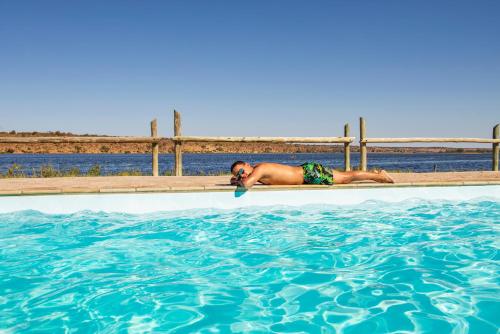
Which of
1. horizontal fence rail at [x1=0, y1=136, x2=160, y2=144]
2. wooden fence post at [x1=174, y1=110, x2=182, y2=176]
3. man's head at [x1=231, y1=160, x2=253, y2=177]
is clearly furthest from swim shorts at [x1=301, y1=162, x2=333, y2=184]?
horizontal fence rail at [x1=0, y1=136, x2=160, y2=144]

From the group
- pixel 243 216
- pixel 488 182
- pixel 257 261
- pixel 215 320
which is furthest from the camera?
pixel 488 182

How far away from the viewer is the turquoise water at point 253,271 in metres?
Answer: 2.87

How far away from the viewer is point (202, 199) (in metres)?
6.36

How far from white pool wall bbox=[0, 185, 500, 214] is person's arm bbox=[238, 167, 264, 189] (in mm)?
151

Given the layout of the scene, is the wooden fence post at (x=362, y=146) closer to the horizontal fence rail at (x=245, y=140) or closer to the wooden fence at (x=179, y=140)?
the wooden fence at (x=179, y=140)

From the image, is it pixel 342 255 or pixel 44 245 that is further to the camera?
pixel 44 245

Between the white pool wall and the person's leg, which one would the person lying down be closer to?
the person's leg

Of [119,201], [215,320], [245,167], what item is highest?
[245,167]

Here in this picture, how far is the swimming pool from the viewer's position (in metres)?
2.90

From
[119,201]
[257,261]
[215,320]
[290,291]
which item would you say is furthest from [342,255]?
[119,201]

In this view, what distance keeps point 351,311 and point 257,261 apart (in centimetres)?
147

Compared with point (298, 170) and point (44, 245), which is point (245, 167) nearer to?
point (298, 170)

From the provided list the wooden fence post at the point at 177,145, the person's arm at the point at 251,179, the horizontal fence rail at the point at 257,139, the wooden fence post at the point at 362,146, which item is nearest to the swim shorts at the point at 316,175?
the person's arm at the point at 251,179

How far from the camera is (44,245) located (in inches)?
192
